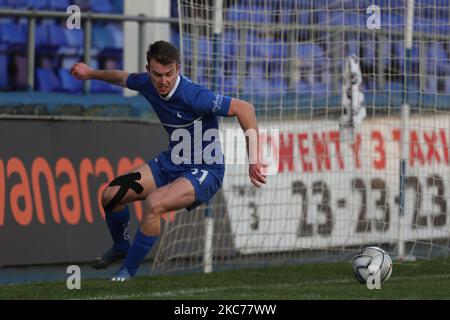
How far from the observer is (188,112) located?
10.5 meters

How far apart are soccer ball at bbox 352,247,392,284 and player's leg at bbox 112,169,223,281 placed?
1.49 m

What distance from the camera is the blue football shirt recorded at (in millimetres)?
10289

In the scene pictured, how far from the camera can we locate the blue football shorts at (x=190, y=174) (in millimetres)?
10492

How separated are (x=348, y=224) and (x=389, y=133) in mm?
1184

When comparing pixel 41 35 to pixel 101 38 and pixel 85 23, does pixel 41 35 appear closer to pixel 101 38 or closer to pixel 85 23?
pixel 101 38

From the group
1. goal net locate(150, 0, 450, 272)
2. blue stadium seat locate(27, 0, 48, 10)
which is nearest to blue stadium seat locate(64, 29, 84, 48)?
blue stadium seat locate(27, 0, 48, 10)

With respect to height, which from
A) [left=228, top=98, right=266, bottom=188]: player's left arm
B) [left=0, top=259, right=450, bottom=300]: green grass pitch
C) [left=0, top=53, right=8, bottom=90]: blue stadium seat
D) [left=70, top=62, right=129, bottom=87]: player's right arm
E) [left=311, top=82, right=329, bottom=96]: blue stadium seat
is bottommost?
[left=0, top=259, right=450, bottom=300]: green grass pitch

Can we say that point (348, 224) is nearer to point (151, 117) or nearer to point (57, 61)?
point (151, 117)

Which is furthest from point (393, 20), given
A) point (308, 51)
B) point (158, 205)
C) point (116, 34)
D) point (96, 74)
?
point (158, 205)

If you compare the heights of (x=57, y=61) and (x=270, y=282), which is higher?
(x=57, y=61)

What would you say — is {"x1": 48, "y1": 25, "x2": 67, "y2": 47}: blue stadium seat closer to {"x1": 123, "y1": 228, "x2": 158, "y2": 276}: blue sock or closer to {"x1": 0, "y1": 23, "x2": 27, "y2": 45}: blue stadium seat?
{"x1": 0, "y1": 23, "x2": 27, "y2": 45}: blue stadium seat

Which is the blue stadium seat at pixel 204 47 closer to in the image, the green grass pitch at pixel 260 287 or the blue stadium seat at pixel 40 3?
the green grass pitch at pixel 260 287

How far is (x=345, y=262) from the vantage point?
14.1 metres

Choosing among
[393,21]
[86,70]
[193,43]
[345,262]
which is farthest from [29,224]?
[393,21]
